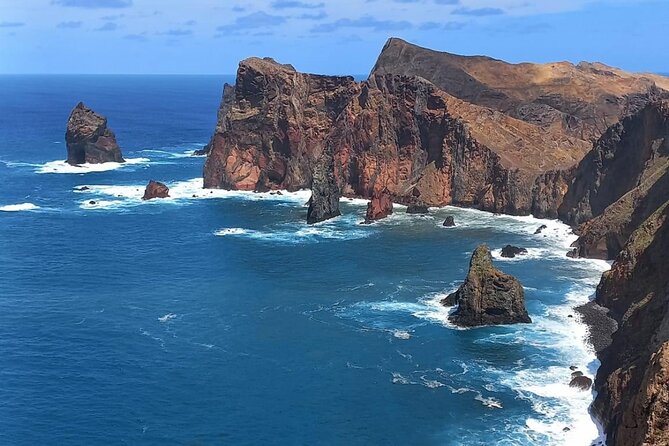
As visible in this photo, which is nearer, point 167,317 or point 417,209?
point 167,317

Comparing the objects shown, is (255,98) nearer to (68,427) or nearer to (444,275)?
(444,275)

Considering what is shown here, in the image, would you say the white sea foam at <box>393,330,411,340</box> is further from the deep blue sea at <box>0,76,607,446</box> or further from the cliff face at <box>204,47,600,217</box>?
the cliff face at <box>204,47,600,217</box>

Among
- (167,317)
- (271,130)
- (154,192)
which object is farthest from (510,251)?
(154,192)

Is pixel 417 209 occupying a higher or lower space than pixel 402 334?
higher

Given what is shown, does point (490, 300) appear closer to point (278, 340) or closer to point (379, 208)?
point (278, 340)

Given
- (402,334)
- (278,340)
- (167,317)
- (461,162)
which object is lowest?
(167,317)

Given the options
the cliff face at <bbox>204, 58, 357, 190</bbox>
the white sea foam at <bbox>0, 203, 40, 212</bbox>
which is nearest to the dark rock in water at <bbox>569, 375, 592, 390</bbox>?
the cliff face at <bbox>204, 58, 357, 190</bbox>

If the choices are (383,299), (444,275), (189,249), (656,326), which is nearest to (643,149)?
(444,275)
